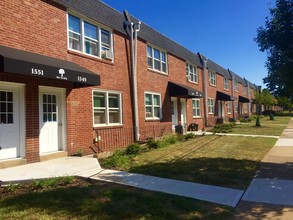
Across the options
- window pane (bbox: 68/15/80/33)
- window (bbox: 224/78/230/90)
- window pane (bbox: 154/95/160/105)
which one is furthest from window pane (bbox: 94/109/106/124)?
window (bbox: 224/78/230/90)

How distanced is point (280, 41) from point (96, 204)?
20.1 feet

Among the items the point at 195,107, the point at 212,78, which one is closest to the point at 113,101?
the point at 195,107

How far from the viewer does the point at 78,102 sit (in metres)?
11.6

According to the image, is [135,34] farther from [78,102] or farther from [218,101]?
A: [218,101]

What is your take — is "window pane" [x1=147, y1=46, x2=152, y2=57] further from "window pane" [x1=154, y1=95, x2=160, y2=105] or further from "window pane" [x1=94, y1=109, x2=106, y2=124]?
"window pane" [x1=94, y1=109, x2=106, y2=124]

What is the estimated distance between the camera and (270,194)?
652cm

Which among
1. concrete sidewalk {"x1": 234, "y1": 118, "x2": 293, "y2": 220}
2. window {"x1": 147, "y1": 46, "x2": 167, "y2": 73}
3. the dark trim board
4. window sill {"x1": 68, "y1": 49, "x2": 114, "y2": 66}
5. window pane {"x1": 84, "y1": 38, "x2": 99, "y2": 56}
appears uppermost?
window {"x1": 147, "y1": 46, "x2": 167, "y2": 73}

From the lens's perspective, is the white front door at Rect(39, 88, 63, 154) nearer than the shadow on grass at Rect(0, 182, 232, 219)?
No

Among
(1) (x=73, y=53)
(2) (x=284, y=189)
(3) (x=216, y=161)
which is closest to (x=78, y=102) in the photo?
(1) (x=73, y=53)

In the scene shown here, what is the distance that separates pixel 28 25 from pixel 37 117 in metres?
2.90

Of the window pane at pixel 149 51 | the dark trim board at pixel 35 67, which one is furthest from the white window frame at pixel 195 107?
the dark trim board at pixel 35 67

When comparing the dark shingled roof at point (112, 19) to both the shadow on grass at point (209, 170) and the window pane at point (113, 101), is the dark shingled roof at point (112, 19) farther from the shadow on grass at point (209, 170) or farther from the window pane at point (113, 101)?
the shadow on grass at point (209, 170)

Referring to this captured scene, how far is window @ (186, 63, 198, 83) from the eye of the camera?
78.2 ft

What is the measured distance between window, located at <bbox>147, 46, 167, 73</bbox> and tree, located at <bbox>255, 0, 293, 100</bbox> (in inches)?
385
